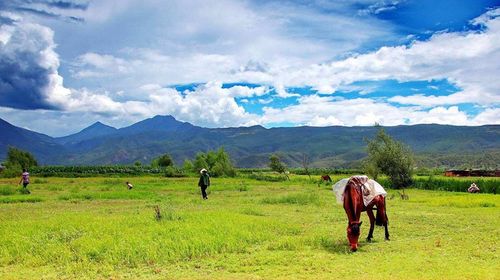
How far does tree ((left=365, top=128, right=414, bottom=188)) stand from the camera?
55000mm

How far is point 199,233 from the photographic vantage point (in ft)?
50.5

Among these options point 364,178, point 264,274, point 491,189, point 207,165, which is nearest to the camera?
point 264,274

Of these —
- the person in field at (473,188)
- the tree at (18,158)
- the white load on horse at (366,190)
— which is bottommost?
the person in field at (473,188)

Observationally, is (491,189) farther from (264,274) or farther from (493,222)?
(264,274)

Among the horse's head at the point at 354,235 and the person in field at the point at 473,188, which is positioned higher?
the horse's head at the point at 354,235

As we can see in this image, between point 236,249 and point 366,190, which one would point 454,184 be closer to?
point 366,190

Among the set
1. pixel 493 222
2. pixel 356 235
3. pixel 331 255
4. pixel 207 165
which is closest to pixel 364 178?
pixel 356 235

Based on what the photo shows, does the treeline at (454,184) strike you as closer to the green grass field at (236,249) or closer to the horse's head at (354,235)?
the green grass field at (236,249)

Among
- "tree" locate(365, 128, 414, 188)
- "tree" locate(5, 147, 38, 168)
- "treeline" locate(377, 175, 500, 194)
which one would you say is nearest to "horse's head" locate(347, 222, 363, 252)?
"treeline" locate(377, 175, 500, 194)

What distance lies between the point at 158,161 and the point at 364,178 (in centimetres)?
12477

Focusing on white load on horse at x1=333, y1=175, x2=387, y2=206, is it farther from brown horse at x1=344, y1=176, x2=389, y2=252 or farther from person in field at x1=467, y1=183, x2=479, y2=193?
person in field at x1=467, y1=183, x2=479, y2=193

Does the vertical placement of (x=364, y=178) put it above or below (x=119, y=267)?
above

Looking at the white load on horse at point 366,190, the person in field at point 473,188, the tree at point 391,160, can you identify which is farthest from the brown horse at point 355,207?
the tree at point 391,160

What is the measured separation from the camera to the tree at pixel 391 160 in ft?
180
